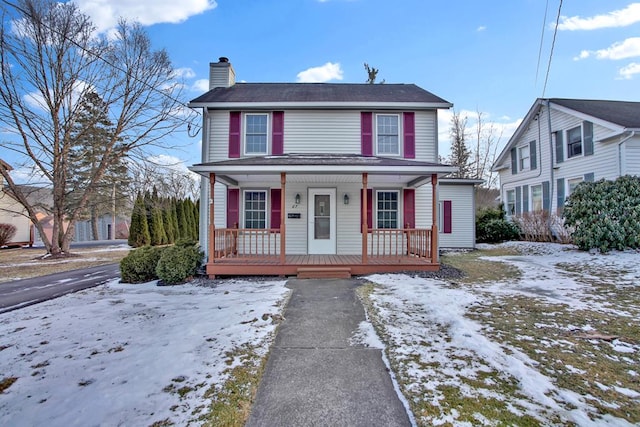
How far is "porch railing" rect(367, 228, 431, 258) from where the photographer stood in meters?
7.82

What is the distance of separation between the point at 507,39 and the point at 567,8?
129 inches

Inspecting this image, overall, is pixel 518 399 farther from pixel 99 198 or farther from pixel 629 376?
pixel 99 198

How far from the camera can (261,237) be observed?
9.05 meters

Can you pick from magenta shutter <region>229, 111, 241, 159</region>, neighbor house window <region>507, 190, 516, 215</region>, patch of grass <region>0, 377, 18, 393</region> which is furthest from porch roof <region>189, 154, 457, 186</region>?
neighbor house window <region>507, 190, 516, 215</region>

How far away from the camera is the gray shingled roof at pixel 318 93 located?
9227 mm

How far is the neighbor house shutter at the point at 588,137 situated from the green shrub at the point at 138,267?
15616 mm

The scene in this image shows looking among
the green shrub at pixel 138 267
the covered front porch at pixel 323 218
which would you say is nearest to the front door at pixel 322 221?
the covered front porch at pixel 323 218

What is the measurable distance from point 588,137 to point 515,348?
42.1ft

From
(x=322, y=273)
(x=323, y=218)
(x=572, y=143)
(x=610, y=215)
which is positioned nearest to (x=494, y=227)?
(x=572, y=143)

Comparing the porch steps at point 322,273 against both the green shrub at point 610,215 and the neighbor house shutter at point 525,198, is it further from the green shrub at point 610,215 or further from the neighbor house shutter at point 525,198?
the neighbor house shutter at point 525,198

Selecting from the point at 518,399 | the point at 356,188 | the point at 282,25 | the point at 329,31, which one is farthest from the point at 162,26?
the point at 518,399

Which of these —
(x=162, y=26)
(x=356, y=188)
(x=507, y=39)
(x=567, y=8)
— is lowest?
(x=356, y=188)

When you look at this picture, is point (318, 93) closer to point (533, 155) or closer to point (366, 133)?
point (366, 133)

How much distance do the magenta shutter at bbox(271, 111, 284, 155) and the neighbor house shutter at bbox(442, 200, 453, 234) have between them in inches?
292
